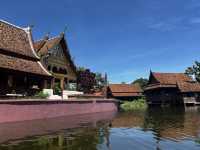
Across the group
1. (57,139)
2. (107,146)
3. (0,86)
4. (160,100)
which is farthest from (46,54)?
(160,100)

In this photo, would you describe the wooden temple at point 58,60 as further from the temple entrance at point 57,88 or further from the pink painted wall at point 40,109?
the pink painted wall at point 40,109

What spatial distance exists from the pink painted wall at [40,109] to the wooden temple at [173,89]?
3218 cm

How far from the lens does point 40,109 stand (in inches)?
940

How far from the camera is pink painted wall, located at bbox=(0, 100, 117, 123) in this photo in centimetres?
2083

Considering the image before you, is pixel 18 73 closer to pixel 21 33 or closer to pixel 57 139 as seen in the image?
pixel 21 33

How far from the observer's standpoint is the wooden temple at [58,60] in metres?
33.5

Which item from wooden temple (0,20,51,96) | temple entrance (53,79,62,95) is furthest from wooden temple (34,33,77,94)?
wooden temple (0,20,51,96)

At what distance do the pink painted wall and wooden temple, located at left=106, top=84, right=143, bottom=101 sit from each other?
112 ft

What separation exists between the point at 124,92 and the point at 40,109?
147 feet

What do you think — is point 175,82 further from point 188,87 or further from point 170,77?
point 188,87

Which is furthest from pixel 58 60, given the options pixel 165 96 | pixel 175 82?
pixel 175 82

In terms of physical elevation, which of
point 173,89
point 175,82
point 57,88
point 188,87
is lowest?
point 57,88

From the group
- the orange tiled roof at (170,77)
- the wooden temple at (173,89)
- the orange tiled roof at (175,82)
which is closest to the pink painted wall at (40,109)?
the wooden temple at (173,89)

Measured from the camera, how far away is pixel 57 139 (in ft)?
45.2
